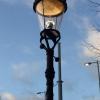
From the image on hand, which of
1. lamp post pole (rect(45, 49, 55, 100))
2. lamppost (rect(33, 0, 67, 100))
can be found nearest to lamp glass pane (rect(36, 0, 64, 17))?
lamppost (rect(33, 0, 67, 100))

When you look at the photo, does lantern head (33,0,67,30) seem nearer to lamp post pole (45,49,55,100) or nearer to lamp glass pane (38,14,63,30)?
lamp glass pane (38,14,63,30)

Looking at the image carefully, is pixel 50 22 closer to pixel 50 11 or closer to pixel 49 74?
pixel 50 11

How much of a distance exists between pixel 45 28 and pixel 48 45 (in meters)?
0.26

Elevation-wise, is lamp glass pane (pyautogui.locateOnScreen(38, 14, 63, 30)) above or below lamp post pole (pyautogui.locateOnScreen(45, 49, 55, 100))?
above

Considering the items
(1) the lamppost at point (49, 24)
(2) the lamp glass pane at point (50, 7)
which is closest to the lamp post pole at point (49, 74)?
(1) the lamppost at point (49, 24)

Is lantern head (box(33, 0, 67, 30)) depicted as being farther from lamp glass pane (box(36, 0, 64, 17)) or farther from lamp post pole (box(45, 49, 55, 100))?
lamp post pole (box(45, 49, 55, 100))

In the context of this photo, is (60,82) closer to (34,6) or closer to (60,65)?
(60,65)

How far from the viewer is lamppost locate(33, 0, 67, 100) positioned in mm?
5434

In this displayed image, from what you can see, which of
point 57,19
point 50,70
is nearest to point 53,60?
point 50,70

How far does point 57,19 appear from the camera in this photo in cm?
562

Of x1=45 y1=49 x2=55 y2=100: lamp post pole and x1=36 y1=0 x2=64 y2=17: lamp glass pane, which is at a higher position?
x1=36 y1=0 x2=64 y2=17: lamp glass pane

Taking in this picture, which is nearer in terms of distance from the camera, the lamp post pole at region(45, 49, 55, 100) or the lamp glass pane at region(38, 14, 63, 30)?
the lamp post pole at region(45, 49, 55, 100)

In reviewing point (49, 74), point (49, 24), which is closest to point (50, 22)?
point (49, 24)

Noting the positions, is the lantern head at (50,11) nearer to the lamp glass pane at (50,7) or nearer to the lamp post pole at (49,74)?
the lamp glass pane at (50,7)
